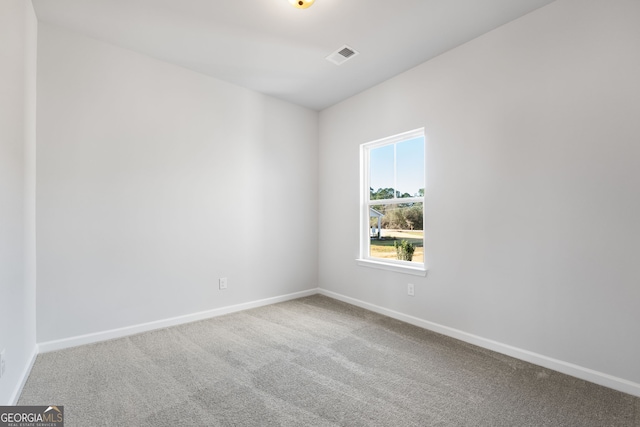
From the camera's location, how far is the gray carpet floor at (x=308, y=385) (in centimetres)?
161

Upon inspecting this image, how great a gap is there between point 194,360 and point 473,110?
315 centimetres

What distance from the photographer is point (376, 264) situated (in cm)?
338

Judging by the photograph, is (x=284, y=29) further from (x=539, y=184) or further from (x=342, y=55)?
(x=539, y=184)

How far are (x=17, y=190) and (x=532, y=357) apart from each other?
3.76 m

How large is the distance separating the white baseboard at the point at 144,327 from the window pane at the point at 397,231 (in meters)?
1.47

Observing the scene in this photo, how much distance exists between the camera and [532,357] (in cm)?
219

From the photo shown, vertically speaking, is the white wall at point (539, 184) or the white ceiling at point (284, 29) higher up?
the white ceiling at point (284, 29)

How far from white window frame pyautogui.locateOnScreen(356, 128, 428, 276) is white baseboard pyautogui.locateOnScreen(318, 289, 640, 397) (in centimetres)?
50

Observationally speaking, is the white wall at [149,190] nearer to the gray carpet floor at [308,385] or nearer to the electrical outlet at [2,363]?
the gray carpet floor at [308,385]

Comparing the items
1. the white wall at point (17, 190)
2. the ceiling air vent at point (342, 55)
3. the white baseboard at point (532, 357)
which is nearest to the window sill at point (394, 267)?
the white baseboard at point (532, 357)

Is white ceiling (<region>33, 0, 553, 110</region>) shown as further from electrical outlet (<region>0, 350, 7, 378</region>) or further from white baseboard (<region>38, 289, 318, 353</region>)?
white baseboard (<region>38, 289, 318, 353</region>)

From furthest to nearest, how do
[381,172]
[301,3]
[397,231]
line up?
[381,172] < [397,231] < [301,3]

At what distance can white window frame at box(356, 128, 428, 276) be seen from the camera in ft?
9.93

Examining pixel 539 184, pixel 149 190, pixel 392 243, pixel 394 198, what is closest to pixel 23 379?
pixel 149 190
